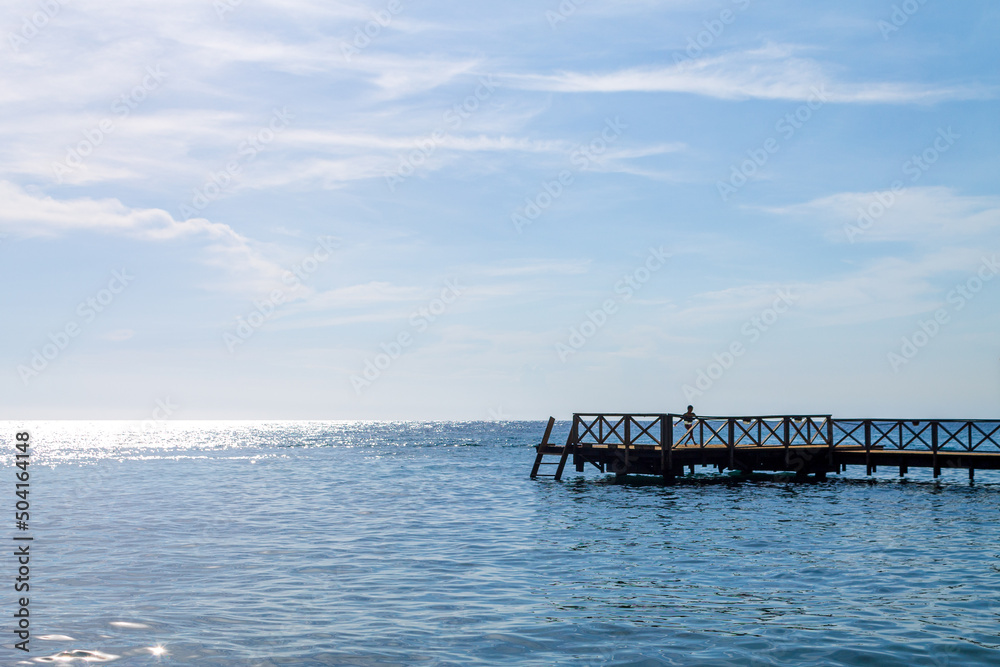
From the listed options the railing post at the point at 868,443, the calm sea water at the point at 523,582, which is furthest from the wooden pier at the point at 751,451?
the calm sea water at the point at 523,582

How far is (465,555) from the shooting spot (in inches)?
699

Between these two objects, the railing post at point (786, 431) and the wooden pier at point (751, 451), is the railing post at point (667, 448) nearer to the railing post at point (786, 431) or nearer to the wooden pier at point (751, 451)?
the wooden pier at point (751, 451)

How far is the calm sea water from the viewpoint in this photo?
35.2 ft

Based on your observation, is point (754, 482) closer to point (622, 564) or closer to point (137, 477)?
point (622, 564)

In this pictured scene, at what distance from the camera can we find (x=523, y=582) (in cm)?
1491

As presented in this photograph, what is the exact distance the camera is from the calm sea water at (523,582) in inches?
423

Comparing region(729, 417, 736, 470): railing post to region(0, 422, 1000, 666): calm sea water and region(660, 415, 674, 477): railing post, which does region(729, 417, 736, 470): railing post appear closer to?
region(660, 415, 674, 477): railing post

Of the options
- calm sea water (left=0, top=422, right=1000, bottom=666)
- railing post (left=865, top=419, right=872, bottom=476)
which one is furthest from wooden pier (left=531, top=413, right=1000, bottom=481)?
calm sea water (left=0, top=422, right=1000, bottom=666)

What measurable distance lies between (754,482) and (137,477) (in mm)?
34944

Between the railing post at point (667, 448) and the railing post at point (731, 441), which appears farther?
the railing post at point (731, 441)

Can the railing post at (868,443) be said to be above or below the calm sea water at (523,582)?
above

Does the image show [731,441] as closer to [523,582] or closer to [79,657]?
[523,582]

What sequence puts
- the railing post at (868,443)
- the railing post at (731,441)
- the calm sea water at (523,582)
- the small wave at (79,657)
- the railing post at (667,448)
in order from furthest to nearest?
the railing post at (868,443), the railing post at (731,441), the railing post at (667,448), the calm sea water at (523,582), the small wave at (79,657)

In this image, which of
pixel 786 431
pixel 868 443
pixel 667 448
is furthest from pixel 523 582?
Result: pixel 868 443
